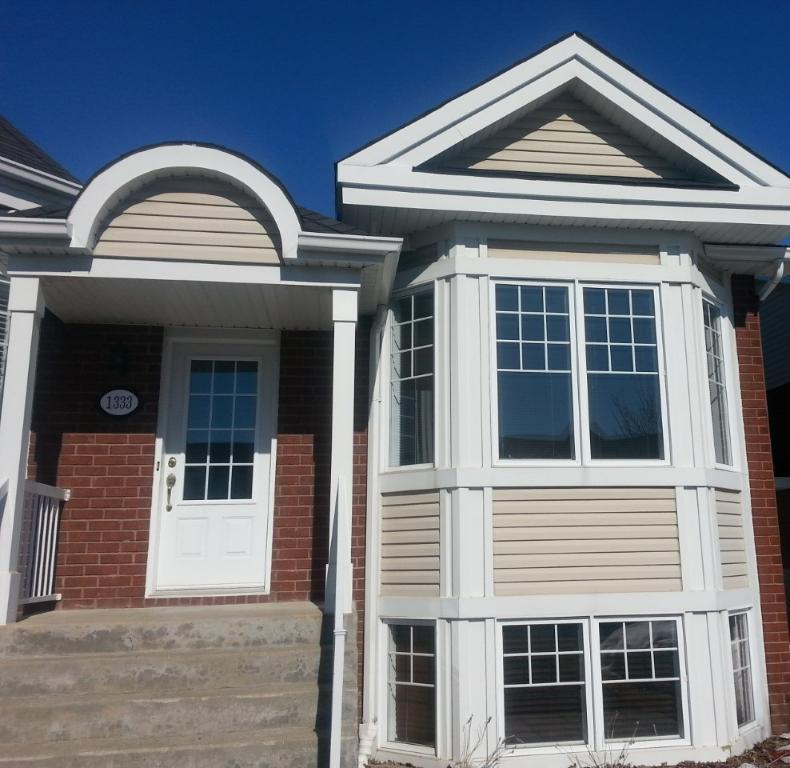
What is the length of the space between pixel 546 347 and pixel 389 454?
61.8 inches

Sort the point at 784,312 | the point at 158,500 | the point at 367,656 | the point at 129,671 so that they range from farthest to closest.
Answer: the point at 784,312
the point at 158,500
the point at 367,656
the point at 129,671

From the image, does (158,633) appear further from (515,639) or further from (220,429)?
(515,639)

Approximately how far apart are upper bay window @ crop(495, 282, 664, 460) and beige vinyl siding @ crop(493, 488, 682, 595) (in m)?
0.35

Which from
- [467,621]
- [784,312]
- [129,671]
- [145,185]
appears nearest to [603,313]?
[467,621]

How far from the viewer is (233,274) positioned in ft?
17.8

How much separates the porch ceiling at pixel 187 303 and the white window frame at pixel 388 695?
2585 mm

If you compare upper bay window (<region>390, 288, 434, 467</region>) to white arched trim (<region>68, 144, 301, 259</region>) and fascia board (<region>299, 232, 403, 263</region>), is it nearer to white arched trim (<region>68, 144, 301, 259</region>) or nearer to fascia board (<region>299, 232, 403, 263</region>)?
fascia board (<region>299, 232, 403, 263</region>)

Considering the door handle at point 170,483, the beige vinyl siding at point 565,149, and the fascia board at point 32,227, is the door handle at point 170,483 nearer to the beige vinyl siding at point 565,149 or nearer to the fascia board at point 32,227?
the fascia board at point 32,227

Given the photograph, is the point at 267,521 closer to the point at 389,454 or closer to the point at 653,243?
the point at 389,454

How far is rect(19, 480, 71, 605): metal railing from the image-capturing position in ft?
17.9

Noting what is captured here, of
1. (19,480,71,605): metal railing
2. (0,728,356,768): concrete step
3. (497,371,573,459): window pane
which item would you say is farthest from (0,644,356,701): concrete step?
(497,371,573,459): window pane

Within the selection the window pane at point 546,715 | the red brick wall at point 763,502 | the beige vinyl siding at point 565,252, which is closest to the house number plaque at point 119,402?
the beige vinyl siding at point 565,252

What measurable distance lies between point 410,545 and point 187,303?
8.61ft

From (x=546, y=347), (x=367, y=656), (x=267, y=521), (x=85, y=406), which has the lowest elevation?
(x=367, y=656)
